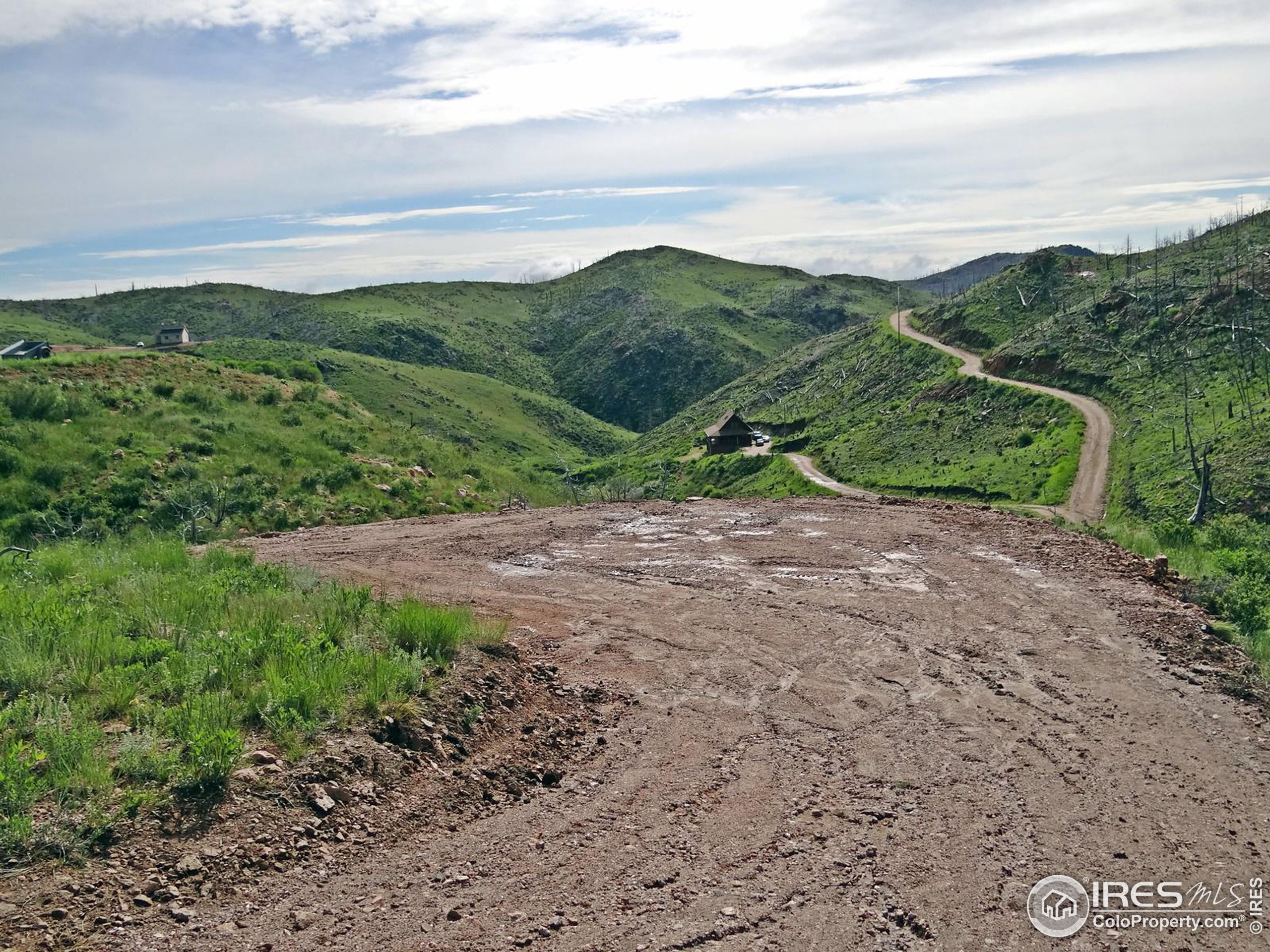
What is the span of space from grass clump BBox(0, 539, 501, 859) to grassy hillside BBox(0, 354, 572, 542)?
38.7 ft

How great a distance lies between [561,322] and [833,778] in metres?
149

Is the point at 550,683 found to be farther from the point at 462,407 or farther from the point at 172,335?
the point at 172,335

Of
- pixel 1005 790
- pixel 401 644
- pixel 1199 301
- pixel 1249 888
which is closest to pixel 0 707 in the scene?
pixel 401 644

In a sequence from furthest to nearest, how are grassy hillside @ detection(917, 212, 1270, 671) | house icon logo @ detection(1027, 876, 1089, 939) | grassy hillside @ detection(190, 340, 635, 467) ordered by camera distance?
grassy hillside @ detection(190, 340, 635, 467), grassy hillside @ detection(917, 212, 1270, 671), house icon logo @ detection(1027, 876, 1089, 939)

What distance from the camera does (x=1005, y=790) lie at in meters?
8.77

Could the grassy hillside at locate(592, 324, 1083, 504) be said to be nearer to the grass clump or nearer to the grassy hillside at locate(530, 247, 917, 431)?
the grass clump

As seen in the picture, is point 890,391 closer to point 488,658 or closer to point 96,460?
point 96,460

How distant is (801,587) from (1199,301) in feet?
159

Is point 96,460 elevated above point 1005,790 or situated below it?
above

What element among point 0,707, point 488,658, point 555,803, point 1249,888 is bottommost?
point 1249,888

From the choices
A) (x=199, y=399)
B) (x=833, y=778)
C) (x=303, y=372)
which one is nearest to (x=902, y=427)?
(x=303, y=372)

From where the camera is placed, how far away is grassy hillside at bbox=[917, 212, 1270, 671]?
2000cm

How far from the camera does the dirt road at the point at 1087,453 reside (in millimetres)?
33438

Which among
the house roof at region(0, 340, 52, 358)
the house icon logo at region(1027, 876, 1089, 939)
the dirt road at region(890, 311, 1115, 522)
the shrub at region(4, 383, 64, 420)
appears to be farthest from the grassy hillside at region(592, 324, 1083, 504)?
the house roof at region(0, 340, 52, 358)
